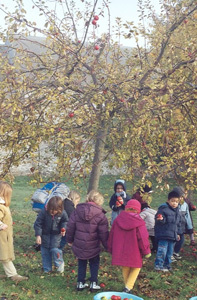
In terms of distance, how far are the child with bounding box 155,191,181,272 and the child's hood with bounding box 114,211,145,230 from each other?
1407 mm

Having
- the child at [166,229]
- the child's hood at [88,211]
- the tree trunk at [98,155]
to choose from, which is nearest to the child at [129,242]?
the child's hood at [88,211]

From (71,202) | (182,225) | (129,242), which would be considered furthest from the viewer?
(182,225)

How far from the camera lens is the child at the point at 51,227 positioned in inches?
271

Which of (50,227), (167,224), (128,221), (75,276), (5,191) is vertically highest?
(5,191)

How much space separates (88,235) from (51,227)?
0.88 m

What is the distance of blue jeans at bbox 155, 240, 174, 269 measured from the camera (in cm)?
757

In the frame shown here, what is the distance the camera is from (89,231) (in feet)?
20.6

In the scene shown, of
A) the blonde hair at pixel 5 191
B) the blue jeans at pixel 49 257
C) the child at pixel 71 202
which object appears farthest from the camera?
the child at pixel 71 202

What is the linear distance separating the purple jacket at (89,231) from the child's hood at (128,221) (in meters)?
0.26

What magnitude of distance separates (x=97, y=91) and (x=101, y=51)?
7.25 ft

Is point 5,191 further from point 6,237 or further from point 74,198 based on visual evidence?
point 74,198

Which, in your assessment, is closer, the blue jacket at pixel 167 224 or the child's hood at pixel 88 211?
the child's hood at pixel 88 211

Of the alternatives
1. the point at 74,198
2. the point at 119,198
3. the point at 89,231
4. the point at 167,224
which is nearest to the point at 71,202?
the point at 74,198

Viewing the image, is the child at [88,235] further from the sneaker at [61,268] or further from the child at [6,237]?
the child at [6,237]
